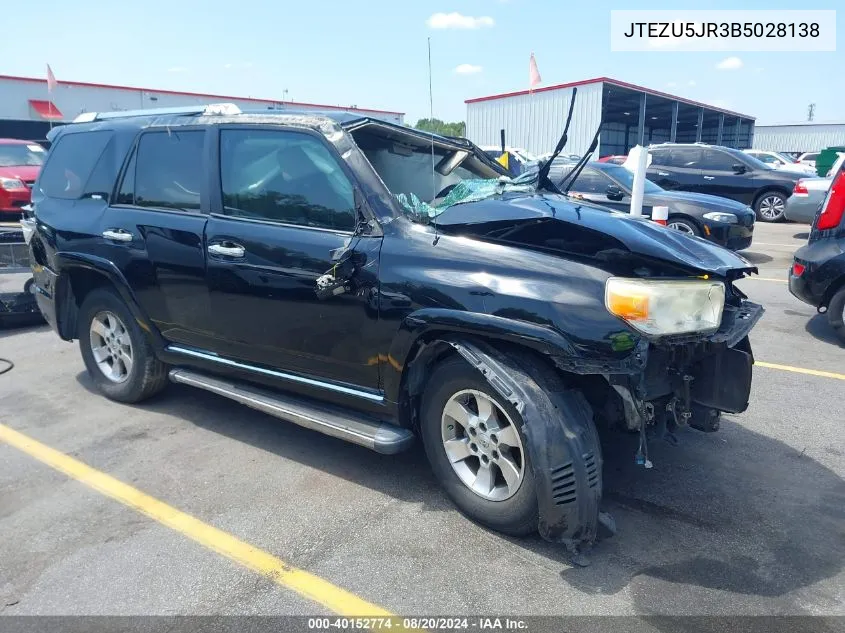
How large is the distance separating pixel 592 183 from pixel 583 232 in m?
7.73

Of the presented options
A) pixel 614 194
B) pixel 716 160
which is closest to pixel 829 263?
pixel 614 194

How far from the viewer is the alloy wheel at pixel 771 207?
1470cm

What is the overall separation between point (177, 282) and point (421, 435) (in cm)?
185

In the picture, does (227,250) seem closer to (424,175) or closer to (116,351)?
(424,175)

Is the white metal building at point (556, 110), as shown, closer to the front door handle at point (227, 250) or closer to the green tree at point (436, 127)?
the green tree at point (436, 127)

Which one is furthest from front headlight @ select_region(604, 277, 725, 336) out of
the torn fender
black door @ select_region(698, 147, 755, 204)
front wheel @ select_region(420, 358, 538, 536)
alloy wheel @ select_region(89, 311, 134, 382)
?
black door @ select_region(698, 147, 755, 204)

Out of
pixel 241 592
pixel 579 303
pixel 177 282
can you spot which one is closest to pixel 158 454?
pixel 177 282

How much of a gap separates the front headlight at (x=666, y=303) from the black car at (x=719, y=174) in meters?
12.2

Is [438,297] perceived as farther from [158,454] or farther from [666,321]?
[158,454]

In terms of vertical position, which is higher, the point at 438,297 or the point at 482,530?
the point at 438,297

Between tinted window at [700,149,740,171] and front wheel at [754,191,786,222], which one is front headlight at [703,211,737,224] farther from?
front wheel at [754,191,786,222]

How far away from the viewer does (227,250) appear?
3.75m

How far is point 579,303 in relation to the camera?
2.73 m

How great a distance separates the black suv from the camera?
9.04ft
